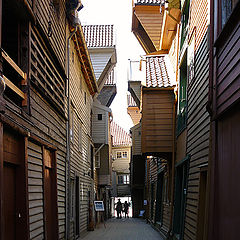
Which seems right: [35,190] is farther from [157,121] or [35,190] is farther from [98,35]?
[98,35]

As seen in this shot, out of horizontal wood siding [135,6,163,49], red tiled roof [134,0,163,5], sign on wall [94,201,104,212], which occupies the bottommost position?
sign on wall [94,201,104,212]

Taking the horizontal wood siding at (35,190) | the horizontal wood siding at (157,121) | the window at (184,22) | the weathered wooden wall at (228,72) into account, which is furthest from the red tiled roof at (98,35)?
the weathered wooden wall at (228,72)

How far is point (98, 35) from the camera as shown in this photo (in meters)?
23.5

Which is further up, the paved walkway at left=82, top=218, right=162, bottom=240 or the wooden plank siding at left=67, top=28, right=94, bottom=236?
the wooden plank siding at left=67, top=28, right=94, bottom=236

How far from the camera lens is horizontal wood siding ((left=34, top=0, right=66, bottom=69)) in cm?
814

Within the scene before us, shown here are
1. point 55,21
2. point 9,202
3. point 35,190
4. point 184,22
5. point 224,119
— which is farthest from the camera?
point 184,22

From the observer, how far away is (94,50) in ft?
73.3

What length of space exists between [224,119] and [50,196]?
178 inches

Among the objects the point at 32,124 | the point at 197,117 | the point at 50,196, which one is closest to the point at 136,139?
the point at 50,196

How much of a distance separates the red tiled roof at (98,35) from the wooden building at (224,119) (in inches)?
638

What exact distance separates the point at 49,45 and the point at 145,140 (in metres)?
5.41

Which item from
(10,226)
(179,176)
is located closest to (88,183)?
(179,176)

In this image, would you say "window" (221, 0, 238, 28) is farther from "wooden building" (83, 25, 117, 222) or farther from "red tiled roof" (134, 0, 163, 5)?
"wooden building" (83, 25, 117, 222)

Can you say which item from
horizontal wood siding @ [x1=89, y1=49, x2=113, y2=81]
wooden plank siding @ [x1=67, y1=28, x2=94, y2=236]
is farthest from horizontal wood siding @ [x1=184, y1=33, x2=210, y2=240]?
horizontal wood siding @ [x1=89, y1=49, x2=113, y2=81]
